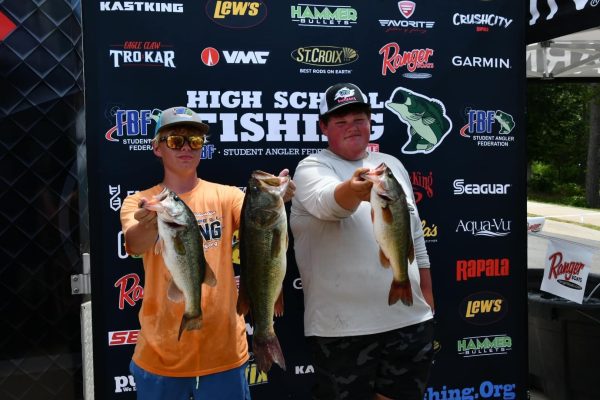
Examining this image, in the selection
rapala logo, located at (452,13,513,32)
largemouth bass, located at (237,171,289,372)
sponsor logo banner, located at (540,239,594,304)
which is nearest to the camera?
largemouth bass, located at (237,171,289,372)

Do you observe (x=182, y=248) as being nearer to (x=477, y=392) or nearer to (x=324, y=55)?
(x=324, y=55)

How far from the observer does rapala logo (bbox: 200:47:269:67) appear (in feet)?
11.4

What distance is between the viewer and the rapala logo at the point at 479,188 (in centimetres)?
387

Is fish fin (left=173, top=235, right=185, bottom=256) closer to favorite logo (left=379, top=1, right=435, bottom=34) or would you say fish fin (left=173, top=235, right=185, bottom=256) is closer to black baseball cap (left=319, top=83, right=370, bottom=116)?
black baseball cap (left=319, top=83, right=370, bottom=116)

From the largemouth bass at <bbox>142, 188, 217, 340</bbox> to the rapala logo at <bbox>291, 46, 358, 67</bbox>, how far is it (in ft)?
5.66

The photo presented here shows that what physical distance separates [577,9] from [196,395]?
3068 millimetres

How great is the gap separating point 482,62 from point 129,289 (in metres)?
2.61

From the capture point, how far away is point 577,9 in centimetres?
360

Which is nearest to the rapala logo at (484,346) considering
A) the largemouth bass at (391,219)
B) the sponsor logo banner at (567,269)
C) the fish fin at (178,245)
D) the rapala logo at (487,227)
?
the sponsor logo banner at (567,269)

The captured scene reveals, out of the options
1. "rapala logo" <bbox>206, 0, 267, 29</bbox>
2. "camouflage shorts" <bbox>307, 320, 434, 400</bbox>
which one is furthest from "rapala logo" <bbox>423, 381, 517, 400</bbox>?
"rapala logo" <bbox>206, 0, 267, 29</bbox>

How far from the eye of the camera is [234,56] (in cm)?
352

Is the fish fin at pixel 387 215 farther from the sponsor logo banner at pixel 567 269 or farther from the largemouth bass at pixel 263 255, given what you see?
the sponsor logo banner at pixel 567 269

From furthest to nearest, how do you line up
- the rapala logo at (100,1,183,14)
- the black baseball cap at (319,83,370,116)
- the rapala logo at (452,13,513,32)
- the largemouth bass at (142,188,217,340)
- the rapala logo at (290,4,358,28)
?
the rapala logo at (452,13,513,32)
the rapala logo at (290,4,358,28)
the rapala logo at (100,1,183,14)
the black baseball cap at (319,83,370,116)
the largemouth bass at (142,188,217,340)

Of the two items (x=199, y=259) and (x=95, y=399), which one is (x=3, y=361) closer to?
Result: (x=95, y=399)
